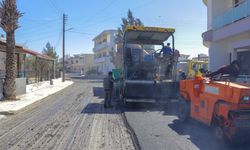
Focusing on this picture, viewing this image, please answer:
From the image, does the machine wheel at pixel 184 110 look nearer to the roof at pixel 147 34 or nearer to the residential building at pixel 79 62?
the roof at pixel 147 34

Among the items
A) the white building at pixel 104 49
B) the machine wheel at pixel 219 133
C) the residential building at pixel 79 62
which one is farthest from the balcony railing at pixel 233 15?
the residential building at pixel 79 62

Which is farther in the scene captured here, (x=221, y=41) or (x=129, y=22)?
(x=129, y=22)

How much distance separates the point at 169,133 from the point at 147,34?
800 centimetres

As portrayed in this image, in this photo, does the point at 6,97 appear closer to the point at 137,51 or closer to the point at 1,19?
the point at 1,19

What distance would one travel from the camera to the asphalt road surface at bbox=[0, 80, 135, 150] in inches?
345

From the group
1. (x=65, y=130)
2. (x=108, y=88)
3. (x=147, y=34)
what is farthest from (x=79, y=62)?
(x=65, y=130)

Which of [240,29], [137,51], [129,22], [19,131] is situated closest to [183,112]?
[19,131]

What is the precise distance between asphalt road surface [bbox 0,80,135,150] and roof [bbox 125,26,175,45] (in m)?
3.72

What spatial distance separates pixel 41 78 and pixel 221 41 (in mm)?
19050

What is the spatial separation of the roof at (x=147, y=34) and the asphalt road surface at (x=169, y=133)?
3.87 metres

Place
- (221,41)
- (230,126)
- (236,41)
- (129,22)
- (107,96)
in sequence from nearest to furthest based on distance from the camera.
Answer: (230,126)
(107,96)
(236,41)
(221,41)
(129,22)

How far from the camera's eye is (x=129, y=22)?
2333 inches

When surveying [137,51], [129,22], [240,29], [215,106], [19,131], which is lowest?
[19,131]

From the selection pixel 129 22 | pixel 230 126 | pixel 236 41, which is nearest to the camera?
pixel 230 126
